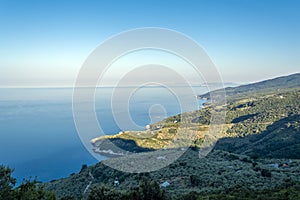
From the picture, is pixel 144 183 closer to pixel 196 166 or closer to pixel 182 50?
pixel 182 50

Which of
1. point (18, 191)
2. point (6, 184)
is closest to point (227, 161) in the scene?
point (18, 191)

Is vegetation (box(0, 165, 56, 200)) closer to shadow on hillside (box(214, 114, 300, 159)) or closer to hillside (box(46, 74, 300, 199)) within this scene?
hillside (box(46, 74, 300, 199))

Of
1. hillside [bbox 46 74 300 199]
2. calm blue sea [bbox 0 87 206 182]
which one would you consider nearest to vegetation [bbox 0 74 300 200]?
hillside [bbox 46 74 300 199]

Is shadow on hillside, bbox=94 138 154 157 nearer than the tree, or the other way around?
the tree

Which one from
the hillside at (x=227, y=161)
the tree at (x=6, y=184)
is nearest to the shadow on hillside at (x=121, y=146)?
the hillside at (x=227, y=161)

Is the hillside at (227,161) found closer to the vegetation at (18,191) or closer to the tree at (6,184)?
the vegetation at (18,191)

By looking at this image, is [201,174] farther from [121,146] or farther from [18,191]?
[121,146]

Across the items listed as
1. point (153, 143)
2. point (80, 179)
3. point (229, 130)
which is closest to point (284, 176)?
point (80, 179)

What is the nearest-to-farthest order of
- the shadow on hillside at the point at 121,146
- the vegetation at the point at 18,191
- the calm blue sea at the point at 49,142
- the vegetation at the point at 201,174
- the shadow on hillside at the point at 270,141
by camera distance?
the vegetation at the point at 18,191
the vegetation at the point at 201,174
the shadow on hillside at the point at 270,141
the shadow on hillside at the point at 121,146
the calm blue sea at the point at 49,142
